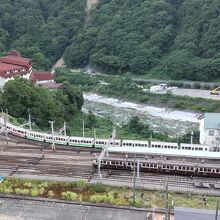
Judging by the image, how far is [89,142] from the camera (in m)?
36.6

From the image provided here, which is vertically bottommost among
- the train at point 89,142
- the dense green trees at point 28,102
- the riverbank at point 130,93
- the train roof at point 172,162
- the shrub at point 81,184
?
the shrub at point 81,184

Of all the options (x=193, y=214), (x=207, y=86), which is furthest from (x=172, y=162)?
(x=207, y=86)

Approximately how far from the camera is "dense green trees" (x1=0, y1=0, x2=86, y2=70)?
9200cm

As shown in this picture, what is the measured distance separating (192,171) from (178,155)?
81.0 inches

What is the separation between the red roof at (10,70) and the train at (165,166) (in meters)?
33.6

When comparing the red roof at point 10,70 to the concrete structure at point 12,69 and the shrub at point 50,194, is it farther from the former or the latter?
the shrub at point 50,194

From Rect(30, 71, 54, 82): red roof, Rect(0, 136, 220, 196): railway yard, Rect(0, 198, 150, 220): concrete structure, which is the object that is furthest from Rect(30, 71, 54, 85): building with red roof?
Rect(0, 198, 150, 220): concrete structure

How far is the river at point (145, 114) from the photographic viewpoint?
2194 inches

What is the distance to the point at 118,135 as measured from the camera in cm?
4719

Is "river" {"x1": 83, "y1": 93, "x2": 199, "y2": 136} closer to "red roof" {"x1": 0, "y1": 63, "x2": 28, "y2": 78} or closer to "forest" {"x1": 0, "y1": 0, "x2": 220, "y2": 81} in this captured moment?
"red roof" {"x1": 0, "y1": 63, "x2": 28, "y2": 78}

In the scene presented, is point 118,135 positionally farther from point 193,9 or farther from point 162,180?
point 193,9

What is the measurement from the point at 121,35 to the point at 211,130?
54.7 metres

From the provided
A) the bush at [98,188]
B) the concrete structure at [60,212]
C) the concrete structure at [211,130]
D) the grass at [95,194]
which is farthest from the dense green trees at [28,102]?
the concrete structure at [60,212]

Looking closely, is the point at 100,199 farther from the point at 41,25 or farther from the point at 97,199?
the point at 41,25
